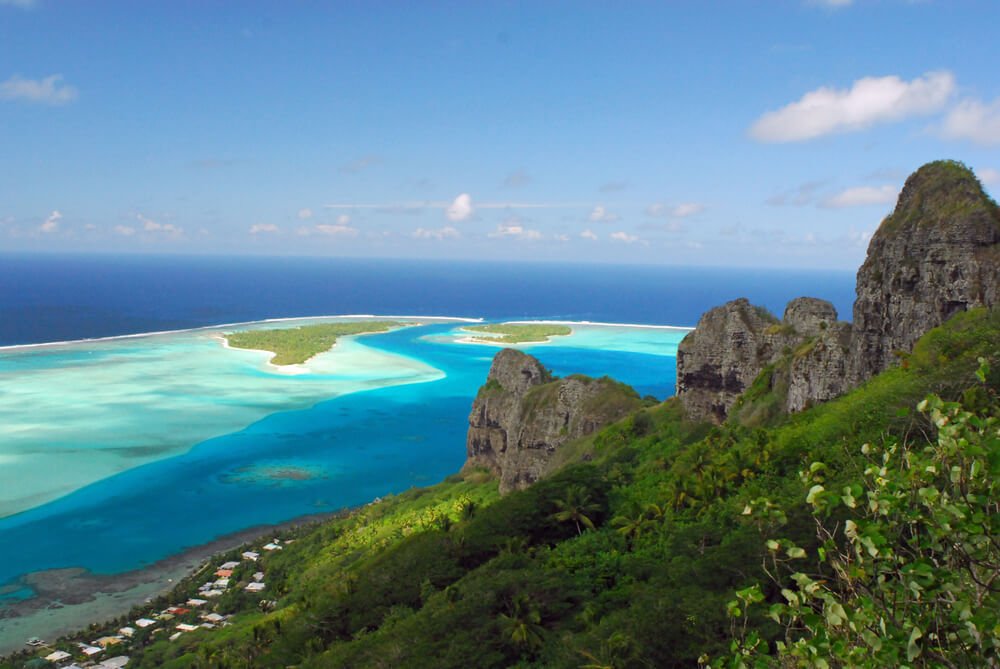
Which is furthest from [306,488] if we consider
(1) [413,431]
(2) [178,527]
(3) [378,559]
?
(3) [378,559]

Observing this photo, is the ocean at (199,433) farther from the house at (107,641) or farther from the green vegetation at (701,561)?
the green vegetation at (701,561)

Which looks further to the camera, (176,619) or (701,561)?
(176,619)

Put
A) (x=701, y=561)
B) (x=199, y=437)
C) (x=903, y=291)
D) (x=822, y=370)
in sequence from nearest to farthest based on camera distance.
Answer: (x=701, y=561) → (x=903, y=291) → (x=822, y=370) → (x=199, y=437)

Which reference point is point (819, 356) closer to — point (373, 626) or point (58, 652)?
point (373, 626)

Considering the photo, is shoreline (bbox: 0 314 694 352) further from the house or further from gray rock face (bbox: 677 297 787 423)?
gray rock face (bbox: 677 297 787 423)

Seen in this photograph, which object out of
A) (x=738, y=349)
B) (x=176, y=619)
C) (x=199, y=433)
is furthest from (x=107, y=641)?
(x=199, y=433)

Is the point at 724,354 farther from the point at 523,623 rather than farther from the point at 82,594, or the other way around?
the point at 82,594
